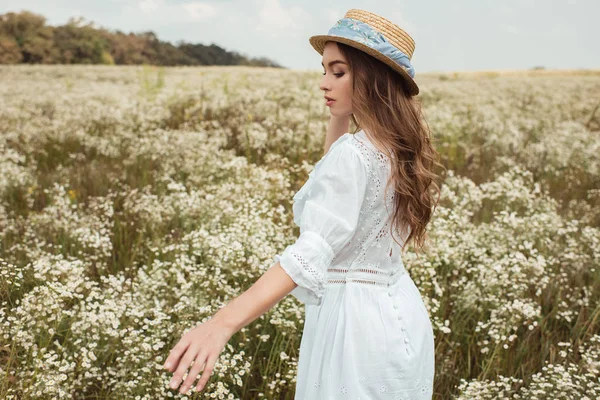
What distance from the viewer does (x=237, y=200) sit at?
4895 millimetres

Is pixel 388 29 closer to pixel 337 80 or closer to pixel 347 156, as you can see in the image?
pixel 337 80

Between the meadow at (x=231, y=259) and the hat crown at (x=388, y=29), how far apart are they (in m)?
1.53

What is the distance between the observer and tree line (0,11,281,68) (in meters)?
44.7

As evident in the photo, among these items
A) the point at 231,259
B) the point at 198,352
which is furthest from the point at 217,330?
A: the point at 231,259

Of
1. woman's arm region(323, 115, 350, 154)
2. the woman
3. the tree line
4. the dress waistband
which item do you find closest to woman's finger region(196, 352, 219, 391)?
the woman

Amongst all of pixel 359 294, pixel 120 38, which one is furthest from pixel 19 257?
pixel 120 38

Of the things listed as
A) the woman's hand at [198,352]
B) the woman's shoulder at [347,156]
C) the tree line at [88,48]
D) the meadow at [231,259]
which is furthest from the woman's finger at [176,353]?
the tree line at [88,48]

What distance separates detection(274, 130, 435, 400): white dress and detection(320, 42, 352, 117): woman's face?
0.59 ft

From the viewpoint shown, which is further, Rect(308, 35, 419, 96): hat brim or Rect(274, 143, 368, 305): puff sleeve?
Rect(308, 35, 419, 96): hat brim

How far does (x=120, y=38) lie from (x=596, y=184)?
48726 millimetres

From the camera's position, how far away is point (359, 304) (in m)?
2.13

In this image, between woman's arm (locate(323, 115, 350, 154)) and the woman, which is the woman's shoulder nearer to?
the woman

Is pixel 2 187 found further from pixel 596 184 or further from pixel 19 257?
pixel 596 184

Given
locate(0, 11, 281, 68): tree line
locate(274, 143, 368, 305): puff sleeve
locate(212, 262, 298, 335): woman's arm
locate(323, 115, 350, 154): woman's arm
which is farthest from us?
locate(0, 11, 281, 68): tree line
